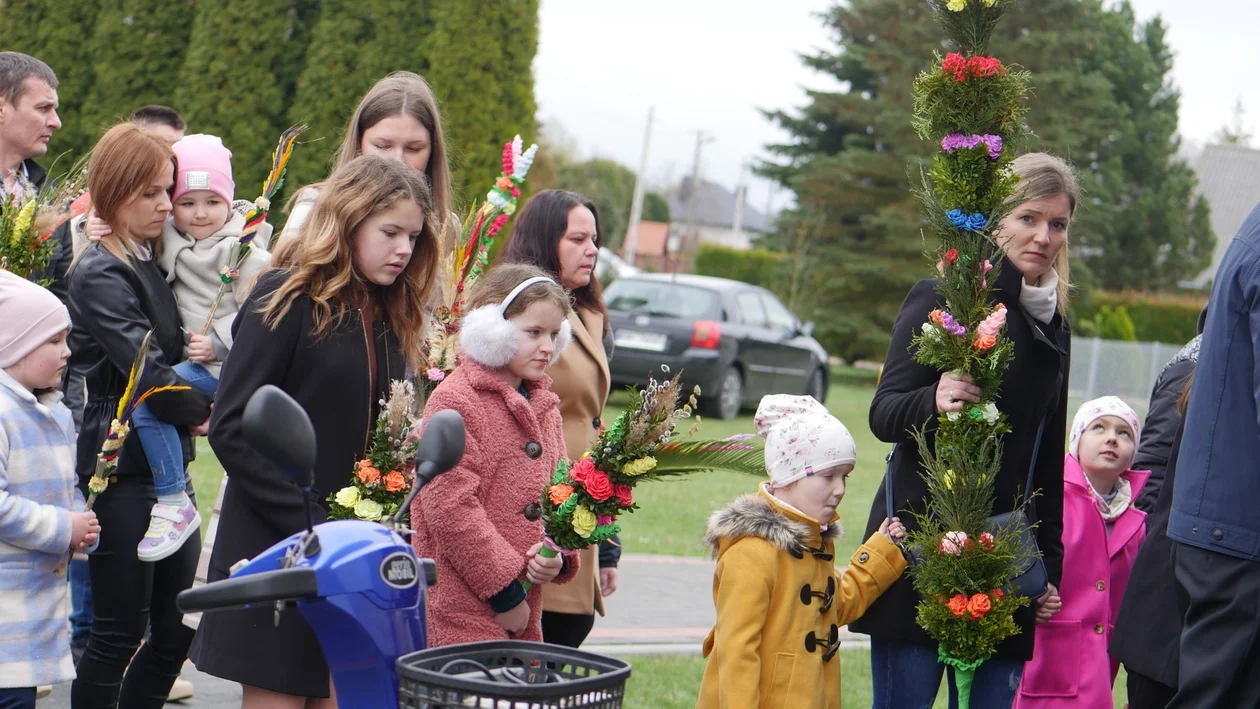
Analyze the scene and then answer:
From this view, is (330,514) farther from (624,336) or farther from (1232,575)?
(624,336)

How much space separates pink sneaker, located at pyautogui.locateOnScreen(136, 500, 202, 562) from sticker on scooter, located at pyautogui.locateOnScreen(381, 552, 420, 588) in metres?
2.11

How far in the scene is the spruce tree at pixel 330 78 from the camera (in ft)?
53.5

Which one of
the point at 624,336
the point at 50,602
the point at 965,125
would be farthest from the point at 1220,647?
the point at 624,336

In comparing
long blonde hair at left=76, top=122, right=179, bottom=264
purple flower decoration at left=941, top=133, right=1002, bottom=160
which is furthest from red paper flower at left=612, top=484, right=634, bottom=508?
long blonde hair at left=76, top=122, right=179, bottom=264

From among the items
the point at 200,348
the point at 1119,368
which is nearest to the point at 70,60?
the point at 200,348

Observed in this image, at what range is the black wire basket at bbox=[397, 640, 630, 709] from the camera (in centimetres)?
205

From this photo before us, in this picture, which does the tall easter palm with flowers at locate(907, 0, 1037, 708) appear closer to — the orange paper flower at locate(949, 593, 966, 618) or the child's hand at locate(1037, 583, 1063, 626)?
the orange paper flower at locate(949, 593, 966, 618)

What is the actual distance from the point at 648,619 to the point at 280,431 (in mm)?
5264

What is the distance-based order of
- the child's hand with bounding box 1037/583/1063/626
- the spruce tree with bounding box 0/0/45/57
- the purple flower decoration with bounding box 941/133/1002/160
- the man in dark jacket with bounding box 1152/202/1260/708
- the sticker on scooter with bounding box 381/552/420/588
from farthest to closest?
the spruce tree with bounding box 0/0/45/57 < the child's hand with bounding box 1037/583/1063/626 < the purple flower decoration with bounding box 941/133/1002/160 < the man in dark jacket with bounding box 1152/202/1260/708 < the sticker on scooter with bounding box 381/552/420/588

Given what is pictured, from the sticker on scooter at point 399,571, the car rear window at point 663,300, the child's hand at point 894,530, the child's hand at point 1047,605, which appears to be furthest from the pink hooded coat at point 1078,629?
the car rear window at point 663,300

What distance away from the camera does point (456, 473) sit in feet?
11.3

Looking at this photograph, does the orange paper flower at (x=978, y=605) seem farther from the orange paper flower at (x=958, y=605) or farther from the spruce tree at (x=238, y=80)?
the spruce tree at (x=238, y=80)

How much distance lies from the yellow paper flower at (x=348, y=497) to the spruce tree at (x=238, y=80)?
1375 centimetres

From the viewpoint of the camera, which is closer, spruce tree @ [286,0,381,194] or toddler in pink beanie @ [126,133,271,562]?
toddler in pink beanie @ [126,133,271,562]
